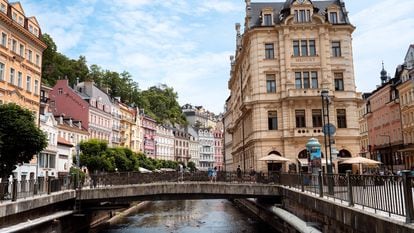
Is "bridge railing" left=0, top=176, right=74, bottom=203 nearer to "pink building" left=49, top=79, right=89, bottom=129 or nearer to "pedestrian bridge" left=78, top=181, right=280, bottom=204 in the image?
"pedestrian bridge" left=78, top=181, right=280, bottom=204

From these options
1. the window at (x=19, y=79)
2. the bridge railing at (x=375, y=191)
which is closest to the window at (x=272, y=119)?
the window at (x=19, y=79)

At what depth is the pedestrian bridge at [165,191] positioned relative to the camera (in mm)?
29828

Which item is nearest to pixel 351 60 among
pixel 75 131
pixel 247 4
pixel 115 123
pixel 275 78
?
pixel 275 78

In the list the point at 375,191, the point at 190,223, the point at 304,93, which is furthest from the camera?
the point at 304,93

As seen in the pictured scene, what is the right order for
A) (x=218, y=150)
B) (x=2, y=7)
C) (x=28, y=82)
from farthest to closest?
(x=218, y=150) → (x=28, y=82) → (x=2, y=7)

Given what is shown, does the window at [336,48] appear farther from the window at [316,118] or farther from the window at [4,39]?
the window at [4,39]

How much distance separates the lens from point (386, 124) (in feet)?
235

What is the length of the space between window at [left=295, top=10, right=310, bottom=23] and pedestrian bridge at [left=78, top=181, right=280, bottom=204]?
72.8 feet

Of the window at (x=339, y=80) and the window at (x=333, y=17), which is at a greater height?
the window at (x=333, y=17)

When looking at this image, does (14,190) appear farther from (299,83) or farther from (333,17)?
(333,17)

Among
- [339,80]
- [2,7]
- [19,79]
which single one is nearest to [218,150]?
[339,80]

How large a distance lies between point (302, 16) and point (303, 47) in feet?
10.7

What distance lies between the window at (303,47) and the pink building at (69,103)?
3915 centimetres

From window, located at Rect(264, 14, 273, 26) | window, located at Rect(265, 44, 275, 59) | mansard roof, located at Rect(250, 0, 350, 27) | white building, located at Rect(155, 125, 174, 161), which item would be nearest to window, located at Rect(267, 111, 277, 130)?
window, located at Rect(265, 44, 275, 59)
